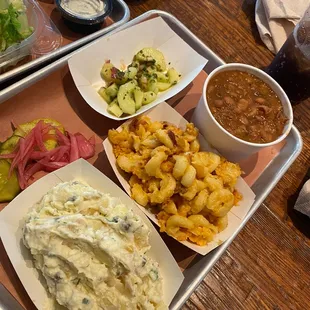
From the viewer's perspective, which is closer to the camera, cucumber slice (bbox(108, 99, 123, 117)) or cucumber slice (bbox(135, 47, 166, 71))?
cucumber slice (bbox(108, 99, 123, 117))

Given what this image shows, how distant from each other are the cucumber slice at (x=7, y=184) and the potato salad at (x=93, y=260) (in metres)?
0.19

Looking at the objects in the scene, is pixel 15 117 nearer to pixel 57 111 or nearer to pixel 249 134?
pixel 57 111

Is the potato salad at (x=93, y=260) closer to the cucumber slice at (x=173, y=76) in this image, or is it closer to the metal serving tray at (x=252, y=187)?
the metal serving tray at (x=252, y=187)

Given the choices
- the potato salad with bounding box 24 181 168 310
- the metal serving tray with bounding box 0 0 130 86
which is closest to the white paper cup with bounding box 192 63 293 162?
the potato salad with bounding box 24 181 168 310

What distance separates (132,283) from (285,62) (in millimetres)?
1493

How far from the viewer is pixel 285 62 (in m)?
2.16

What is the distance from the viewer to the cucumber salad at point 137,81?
1.92 metres

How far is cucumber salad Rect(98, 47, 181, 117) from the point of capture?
6.28 feet

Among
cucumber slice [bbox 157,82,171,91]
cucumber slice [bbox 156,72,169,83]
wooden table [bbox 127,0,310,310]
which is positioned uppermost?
cucumber slice [bbox 156,72,169,83]

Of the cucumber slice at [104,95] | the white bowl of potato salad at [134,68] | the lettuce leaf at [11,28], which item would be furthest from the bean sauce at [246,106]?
the lettuce leaf at [11,28]

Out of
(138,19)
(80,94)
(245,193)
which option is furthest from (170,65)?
(245,193)

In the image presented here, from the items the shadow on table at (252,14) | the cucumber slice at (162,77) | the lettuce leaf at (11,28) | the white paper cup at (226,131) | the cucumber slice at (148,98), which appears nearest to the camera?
the white paper cup at (226,131)

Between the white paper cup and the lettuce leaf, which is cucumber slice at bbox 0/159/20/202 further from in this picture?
the white paper cup

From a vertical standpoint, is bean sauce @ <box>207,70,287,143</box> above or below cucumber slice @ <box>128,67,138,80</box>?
above
